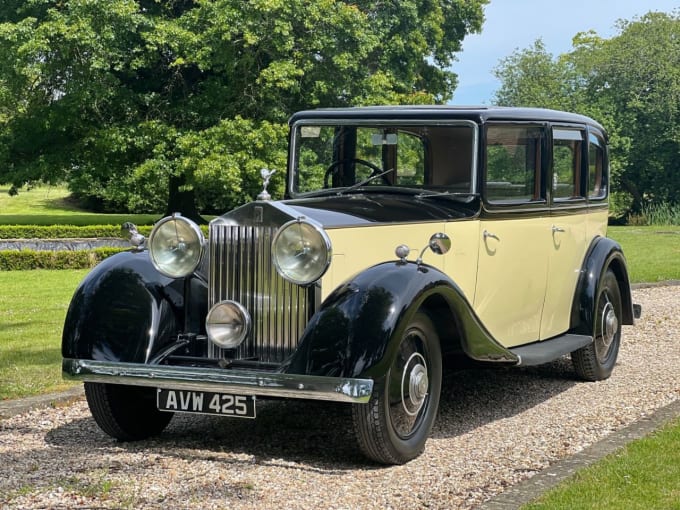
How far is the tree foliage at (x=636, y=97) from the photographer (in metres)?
44.1

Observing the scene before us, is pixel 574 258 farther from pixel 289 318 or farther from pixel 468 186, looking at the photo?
pixel 289 318

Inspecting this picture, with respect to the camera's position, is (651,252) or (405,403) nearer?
(405,403)

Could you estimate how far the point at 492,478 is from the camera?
16.9ft

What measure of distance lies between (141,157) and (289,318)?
Answer: 21903mm

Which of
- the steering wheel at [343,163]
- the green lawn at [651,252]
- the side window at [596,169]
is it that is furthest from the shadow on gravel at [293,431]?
the green lawn at [651,252]

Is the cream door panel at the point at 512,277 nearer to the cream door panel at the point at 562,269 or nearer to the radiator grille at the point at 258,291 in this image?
the cream door panel at the point at 562,269

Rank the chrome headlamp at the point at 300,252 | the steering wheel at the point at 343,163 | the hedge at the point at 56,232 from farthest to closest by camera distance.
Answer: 1. the hedge at the point at 56,232
2. the steering wheel at the point at 343,163
3. the chrome headlamp at the point at 300,252

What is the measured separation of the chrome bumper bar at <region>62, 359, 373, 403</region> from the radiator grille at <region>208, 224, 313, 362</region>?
42cm

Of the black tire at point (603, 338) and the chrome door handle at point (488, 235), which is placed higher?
the chrome door handle at point (488, 235)

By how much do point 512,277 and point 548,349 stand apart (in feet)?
1.96

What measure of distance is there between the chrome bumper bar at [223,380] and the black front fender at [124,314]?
0.16 metres

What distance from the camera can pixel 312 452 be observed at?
18.9 ft

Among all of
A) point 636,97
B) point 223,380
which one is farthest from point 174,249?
point 636,97

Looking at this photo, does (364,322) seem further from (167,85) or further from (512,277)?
(167,85)
